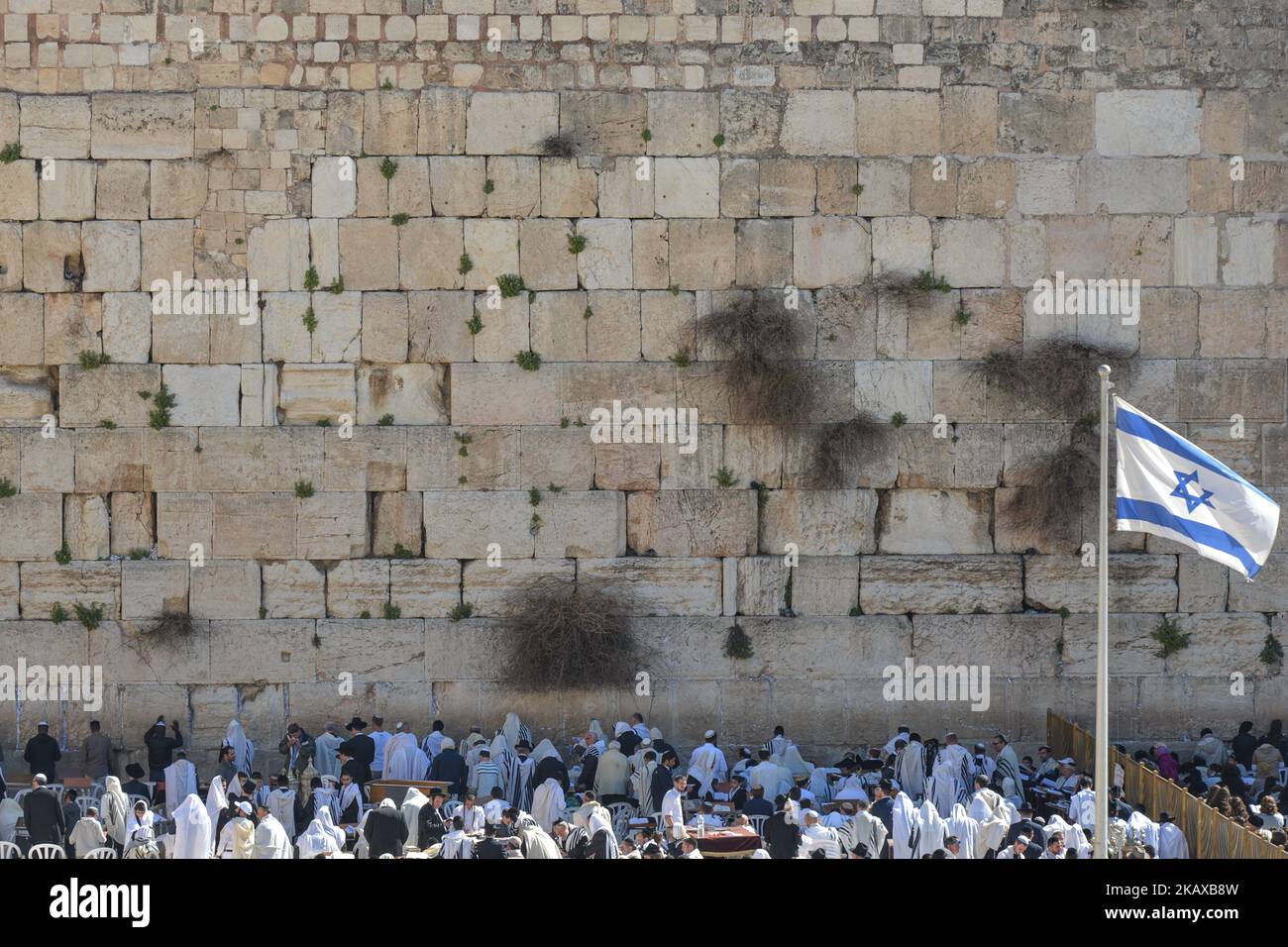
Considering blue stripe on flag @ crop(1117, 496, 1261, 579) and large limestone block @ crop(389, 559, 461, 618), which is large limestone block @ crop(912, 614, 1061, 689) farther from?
blue stripe on flag @ crop(1117, 496, 1261, 579)

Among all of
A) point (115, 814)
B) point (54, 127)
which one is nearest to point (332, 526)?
point (115, 814)

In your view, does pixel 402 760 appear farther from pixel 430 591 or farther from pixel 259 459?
pixel 259 459

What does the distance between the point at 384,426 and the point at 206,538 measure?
2.10 metres

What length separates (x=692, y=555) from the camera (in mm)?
14453

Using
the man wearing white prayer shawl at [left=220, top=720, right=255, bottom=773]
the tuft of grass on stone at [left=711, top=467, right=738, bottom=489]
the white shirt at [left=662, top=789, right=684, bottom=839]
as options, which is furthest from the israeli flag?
the man wearing white prayer shawl at [left=220, top=720, right=255, bottom=773]

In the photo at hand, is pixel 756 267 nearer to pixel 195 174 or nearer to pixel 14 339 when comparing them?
pixel 195 174

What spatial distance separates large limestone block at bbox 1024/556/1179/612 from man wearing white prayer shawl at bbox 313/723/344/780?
7.04 m

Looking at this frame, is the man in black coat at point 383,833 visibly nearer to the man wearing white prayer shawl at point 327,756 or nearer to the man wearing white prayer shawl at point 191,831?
the man wearing white prayer shawl at point 191,831

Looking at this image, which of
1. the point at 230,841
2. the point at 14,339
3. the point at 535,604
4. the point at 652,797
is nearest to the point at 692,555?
the point at 535,604

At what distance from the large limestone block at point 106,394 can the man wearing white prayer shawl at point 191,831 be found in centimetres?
476

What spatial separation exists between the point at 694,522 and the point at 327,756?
4.25 meters

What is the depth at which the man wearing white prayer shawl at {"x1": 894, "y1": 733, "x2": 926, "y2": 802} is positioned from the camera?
43.4ft

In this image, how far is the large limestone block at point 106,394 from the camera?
47.1 feet

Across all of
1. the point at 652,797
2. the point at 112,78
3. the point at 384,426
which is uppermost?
the point at 112,78
